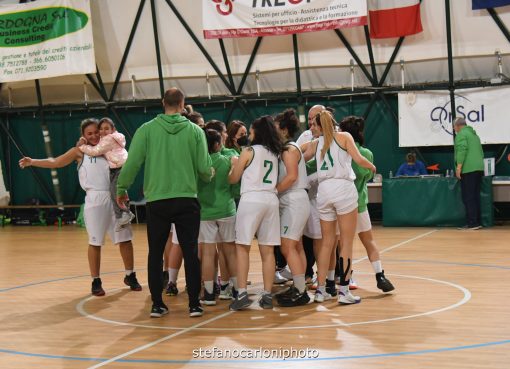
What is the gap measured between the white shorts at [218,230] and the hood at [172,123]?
1071 millimetres

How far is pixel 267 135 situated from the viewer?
268 inches

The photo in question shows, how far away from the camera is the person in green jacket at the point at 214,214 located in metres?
7.03

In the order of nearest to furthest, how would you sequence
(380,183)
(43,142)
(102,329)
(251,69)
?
1. (102,329)
2. (380,183)
3. (251,69)
4. (43,142)

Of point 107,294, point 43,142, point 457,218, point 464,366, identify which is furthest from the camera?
point 43,142

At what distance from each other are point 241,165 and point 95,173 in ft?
6.03

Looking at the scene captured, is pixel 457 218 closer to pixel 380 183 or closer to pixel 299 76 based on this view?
pixel 380 183

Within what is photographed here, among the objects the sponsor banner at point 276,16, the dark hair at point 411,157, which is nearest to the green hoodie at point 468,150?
the dark hair at point 411,157

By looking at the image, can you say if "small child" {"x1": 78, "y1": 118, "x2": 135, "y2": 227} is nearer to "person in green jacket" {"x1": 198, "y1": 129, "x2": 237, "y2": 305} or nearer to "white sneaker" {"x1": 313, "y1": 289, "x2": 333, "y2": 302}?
"person in green jacket" {"x1": 198, "y1": 129, "x2": 237, "y2": 305}

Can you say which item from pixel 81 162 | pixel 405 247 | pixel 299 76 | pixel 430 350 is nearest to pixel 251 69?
pixel 299 76

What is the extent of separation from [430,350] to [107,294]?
153 inches

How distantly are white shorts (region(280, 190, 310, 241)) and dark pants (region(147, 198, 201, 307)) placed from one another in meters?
0.92

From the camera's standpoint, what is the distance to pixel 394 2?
15734 millimetres

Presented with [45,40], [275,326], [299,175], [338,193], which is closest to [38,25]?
[45,40]

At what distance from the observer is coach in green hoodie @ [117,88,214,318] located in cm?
630
